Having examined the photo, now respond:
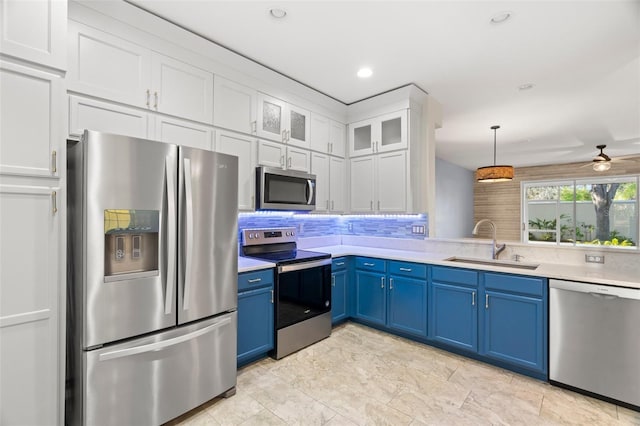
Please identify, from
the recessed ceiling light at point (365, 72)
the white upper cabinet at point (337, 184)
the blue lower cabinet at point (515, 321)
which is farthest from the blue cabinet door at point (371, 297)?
the recessed ceiling light at point (365, 72)

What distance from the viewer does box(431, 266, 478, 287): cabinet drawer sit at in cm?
274

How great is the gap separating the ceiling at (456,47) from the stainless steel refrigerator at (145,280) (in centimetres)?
113

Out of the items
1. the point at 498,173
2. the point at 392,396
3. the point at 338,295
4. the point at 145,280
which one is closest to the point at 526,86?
the point at 498,173

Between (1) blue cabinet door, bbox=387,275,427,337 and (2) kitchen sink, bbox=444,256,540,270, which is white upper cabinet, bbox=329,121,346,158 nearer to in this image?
(1) blue cabinet door, bbox=387,275,427,337

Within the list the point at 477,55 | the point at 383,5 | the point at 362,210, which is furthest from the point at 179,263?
the point at 477,55

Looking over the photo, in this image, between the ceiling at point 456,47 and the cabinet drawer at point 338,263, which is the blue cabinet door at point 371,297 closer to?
the cabinet drawer at point 338,263

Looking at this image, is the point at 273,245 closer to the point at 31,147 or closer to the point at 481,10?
the point at 31,147

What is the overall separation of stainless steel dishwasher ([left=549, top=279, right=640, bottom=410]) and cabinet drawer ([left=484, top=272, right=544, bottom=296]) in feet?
0.30

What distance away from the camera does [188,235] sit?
1929 millimetres

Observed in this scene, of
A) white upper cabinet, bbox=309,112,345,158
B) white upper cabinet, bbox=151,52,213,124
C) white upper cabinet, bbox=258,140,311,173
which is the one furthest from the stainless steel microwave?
white upper cabinet, bbox=151,52,213,124

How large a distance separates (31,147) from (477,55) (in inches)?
127

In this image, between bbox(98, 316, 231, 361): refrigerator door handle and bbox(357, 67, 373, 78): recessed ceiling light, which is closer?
bbox(98, 316, 231, 361): refrigerator door handle

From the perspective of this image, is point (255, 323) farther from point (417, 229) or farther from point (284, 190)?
point (417, 229)

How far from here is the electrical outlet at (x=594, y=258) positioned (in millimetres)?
2566
